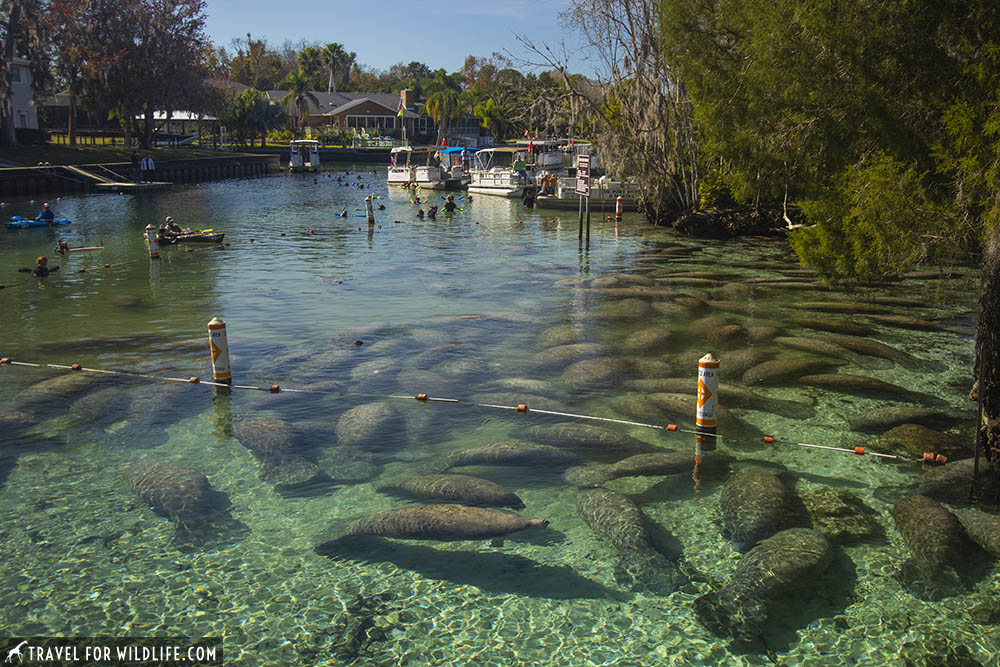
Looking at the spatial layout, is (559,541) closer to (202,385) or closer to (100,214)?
(202,385)

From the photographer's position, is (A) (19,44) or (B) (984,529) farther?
(A) (19,44)

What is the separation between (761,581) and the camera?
25.2 ft

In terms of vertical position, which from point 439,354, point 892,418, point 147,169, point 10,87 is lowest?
point 892,418

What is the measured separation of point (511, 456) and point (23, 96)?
7460 centimetres

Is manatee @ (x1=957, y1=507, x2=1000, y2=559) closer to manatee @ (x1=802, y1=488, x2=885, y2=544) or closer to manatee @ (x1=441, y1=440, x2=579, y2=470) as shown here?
manatee @ (x1=802, y1=488, x2=885, y2=544)

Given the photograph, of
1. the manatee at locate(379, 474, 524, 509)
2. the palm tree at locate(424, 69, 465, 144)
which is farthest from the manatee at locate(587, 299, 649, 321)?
the palm tree at locate(424, 69, 465, 144)

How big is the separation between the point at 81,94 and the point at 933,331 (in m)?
72.1

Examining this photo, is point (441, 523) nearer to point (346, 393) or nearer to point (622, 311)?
point (346, 393)

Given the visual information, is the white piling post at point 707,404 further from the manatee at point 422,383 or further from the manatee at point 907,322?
the manatee at point 907,322

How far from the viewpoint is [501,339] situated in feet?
57.9

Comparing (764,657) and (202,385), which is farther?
(202,385)

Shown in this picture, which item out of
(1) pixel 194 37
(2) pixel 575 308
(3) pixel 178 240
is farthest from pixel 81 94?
(2) pixel 575 308

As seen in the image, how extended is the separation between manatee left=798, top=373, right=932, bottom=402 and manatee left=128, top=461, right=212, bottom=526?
1051 cm

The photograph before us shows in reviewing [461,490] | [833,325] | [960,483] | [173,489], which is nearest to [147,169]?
[833,325]
